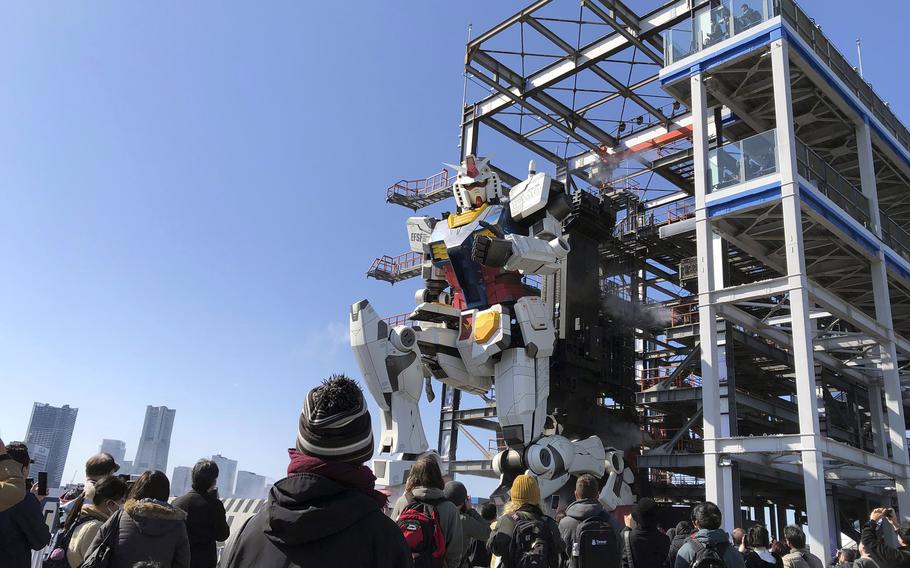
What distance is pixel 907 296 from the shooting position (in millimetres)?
19500

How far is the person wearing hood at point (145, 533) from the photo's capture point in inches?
142

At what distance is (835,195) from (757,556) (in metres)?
11.7

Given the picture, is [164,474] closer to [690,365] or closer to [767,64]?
[767,64]

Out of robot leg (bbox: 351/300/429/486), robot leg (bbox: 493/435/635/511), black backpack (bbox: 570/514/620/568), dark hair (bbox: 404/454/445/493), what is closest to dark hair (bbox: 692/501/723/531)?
black backpack (bbox: 570/514/620/568)

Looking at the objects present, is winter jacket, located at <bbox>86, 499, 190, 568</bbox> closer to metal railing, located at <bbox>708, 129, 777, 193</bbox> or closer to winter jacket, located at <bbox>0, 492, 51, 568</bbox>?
winter jacket, located at <bbox>0, 492, 51, 568</bbox>

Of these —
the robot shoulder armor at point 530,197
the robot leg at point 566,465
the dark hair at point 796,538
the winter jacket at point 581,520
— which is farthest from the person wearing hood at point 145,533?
the robot shoulder armor at point 530,197

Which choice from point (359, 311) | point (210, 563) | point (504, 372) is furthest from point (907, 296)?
point (210, 563)

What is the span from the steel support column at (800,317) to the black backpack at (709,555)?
7.26 m

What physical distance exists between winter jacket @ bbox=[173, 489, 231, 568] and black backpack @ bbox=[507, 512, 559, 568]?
78.8 inches

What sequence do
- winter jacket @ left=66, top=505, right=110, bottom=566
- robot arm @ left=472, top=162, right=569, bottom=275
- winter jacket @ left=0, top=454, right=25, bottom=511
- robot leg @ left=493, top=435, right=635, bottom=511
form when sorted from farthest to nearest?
1. robot arm @ left=472, top=162, right=569, bottom=275
2. robot leg @ left=493, top=435, right=635, bottom=511
3. winter jacket @ left=66, top=505, right=110, bottom=566
4. winter jacket @ left=0, top=454, right=25, bottom=511

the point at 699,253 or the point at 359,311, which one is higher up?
the point at 699,253

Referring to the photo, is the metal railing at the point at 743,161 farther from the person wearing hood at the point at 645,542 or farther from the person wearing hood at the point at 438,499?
the person wearing hood at the point at 438,499

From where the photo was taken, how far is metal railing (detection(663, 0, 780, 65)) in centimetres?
1451

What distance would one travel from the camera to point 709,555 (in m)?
5.18
